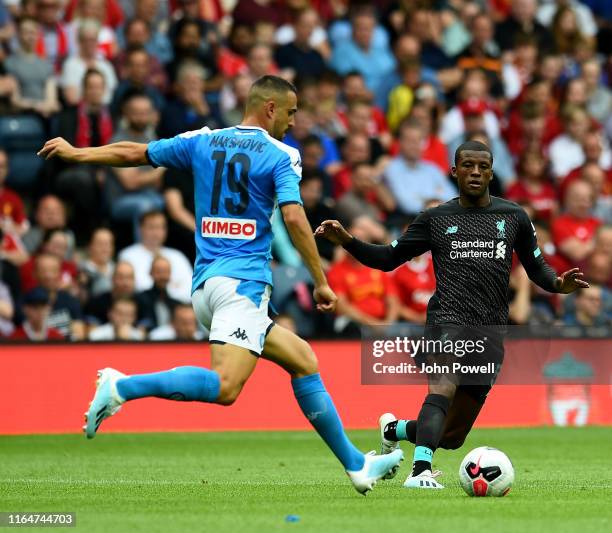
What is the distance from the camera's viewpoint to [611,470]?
36.2 feet

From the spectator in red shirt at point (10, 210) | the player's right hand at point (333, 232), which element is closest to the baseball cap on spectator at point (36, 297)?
the spectator in red shirt at point (10, 210)

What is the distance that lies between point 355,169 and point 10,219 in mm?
4311

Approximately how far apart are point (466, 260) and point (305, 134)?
833 cm

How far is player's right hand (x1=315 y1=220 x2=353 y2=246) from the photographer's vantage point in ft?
30.8

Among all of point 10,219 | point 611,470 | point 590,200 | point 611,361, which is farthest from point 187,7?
point 611,470

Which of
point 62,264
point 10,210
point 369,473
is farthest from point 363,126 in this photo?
point 369,473

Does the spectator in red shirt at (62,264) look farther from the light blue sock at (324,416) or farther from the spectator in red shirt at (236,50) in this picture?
the light blue sock at (324,416)

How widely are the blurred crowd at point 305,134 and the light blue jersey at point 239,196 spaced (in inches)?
248

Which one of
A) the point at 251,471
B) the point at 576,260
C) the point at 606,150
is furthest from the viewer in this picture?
the point at 606,150

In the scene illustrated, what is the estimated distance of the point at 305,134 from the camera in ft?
58.1

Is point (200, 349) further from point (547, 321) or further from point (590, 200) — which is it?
point (590, 200)

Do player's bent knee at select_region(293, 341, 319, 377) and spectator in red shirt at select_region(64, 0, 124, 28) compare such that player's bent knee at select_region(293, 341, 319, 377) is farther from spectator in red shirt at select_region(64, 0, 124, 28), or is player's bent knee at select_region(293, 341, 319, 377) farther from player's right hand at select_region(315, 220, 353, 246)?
spectator in red shirt at select_region(64, 0, 124, 28)

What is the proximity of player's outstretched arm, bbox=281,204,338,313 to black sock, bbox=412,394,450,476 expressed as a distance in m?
1.37

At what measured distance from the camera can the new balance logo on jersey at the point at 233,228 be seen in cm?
852
